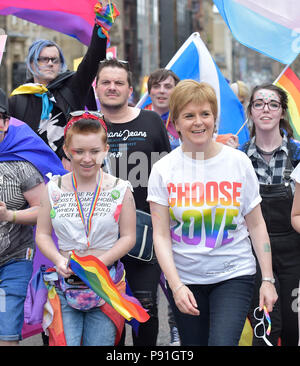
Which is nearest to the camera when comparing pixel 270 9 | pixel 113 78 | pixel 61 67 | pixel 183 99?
pixel 183 99

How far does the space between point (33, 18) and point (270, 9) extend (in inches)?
80.6

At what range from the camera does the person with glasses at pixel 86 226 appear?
382 cm

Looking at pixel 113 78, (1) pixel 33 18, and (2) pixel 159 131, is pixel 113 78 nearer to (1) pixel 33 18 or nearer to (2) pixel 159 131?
(2) pixel 159 131

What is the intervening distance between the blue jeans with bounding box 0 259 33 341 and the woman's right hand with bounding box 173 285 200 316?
0.99m

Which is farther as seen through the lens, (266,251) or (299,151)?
(299,151)

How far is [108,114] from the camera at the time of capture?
498cm

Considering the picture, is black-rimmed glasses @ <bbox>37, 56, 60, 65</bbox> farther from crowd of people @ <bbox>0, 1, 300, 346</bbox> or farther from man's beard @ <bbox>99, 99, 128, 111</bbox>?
crowd of people @ <bbox>0, 1, 300, 346</bbox>

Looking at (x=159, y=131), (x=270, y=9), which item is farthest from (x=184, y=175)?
(x=270, y=9)

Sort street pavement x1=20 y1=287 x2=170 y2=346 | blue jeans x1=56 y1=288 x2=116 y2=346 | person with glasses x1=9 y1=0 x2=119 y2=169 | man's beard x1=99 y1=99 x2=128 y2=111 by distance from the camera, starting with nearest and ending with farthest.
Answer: blue jeans x1=56 y1=288 x2=116 y2=346 → man's beard x1=99 y1=99 x2=128 y2=111 → person with glasses x1=9 y1=0 x2=119 y2=169 → street pavement x1=20 y1=287 x2=170 y2=346

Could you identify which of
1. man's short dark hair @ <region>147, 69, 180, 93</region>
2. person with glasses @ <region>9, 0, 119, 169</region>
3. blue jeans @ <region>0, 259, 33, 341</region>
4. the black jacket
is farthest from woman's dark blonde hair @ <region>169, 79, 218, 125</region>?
man's short dark hair @ <region>147, 69, 180, 93</region>

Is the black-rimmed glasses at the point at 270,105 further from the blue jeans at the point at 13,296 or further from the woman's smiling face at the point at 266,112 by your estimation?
the blue jeans at the point at 13,296

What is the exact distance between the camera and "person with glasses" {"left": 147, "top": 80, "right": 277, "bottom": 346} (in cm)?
363

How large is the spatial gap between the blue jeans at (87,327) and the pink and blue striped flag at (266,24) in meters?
3.09

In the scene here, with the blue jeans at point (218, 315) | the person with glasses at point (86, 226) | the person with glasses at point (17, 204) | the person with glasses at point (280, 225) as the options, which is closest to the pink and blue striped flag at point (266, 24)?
the person with glasses at point (280, 225)
